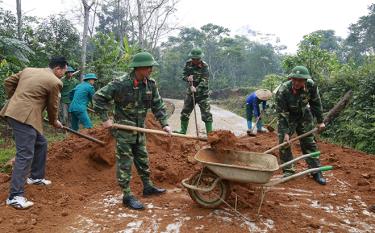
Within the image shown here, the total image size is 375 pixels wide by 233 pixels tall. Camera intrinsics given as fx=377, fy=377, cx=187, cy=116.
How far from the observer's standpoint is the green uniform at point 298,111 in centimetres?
596

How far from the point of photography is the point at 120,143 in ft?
16.1

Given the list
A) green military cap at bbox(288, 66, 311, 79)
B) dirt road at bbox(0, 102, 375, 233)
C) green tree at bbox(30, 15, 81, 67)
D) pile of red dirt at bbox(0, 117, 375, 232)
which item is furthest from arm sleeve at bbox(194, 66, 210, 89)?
green tree at bbox(30, 15, 81, 67)

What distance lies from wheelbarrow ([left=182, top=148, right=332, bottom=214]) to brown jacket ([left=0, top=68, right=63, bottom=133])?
2009 millimetres

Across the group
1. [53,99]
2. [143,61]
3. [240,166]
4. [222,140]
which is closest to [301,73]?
[222,140]

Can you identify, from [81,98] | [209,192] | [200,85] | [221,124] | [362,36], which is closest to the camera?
[209,192]

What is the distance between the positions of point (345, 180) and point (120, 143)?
3.84 meters

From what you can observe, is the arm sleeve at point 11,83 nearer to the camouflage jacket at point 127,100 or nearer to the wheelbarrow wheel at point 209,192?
the camouflage jacket at point 127,100

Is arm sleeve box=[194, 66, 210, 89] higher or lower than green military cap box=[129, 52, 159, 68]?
lower

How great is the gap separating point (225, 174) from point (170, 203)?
105 cm

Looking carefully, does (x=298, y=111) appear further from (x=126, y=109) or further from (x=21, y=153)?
(x=21, y=153)

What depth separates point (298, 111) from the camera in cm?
610

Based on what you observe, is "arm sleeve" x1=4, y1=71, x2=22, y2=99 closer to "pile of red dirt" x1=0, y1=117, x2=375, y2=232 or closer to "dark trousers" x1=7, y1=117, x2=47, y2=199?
"dark trousers" x1=7, y1=117, x2=47, y2=199

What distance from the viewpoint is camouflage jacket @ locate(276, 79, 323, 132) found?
5.95 metres

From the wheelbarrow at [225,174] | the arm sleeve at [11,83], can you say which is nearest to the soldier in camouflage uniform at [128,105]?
the wheelbarrow at [225,174]
